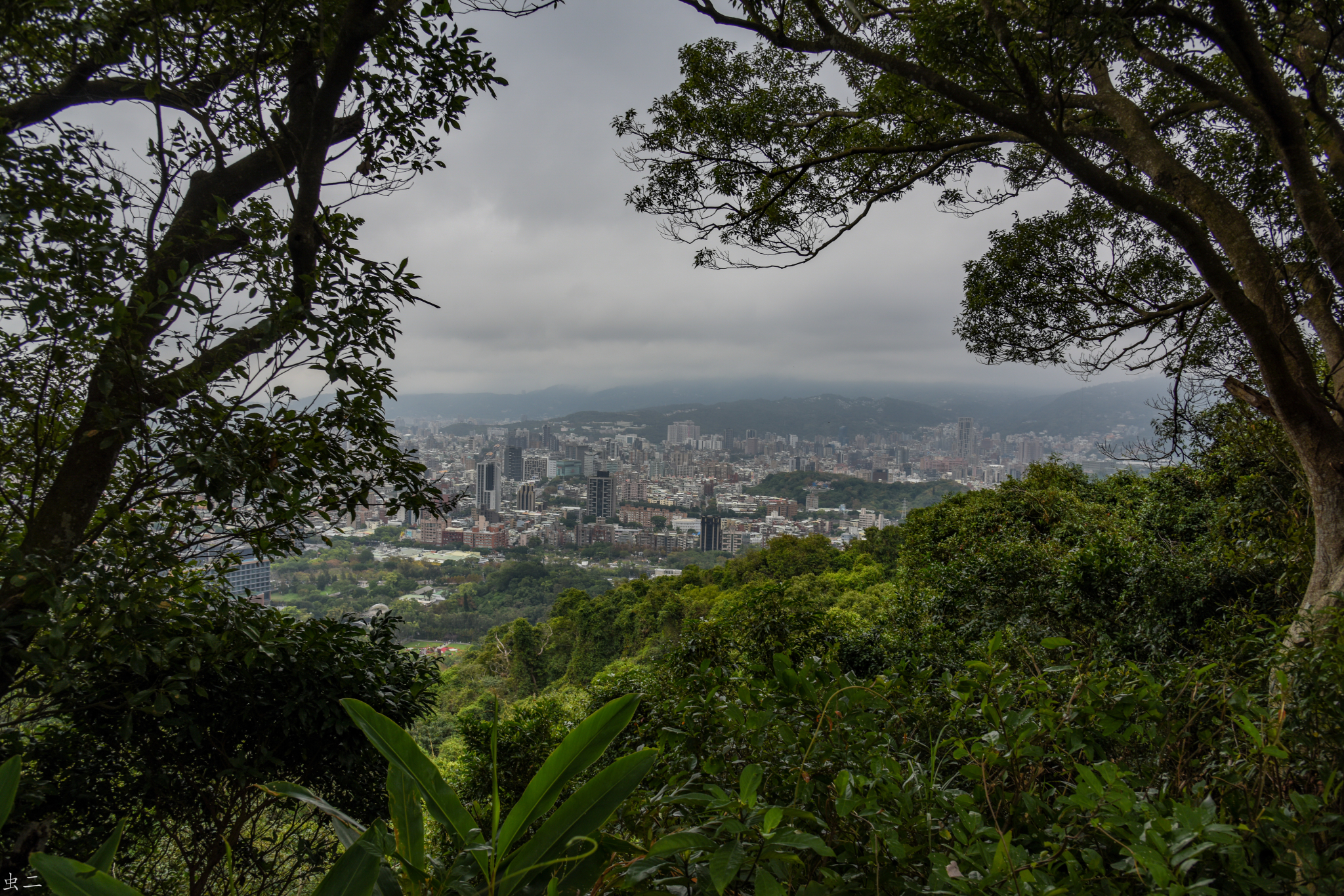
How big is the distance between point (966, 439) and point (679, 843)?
60.3 metres

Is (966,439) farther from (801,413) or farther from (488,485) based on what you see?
(488,485)

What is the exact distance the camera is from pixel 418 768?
0.77m

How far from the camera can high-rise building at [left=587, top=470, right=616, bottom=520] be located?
36.8m

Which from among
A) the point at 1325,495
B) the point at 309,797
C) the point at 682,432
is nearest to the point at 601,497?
the point at 682,432

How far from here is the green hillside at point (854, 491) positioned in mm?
38656

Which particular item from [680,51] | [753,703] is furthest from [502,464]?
[753,703]

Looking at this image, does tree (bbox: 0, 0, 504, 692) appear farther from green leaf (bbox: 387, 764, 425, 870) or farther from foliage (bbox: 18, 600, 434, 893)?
green leaf (bbox: 387, 764, 425, 870)

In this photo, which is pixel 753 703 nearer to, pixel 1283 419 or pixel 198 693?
pixel 198 693

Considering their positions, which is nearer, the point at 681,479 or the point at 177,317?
the point at 177,317

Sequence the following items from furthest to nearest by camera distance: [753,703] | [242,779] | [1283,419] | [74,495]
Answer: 1. [1283,419]
2. [242,779]
3. [74,495]
4. [753,703]

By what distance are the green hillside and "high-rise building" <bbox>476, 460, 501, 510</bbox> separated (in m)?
20.9

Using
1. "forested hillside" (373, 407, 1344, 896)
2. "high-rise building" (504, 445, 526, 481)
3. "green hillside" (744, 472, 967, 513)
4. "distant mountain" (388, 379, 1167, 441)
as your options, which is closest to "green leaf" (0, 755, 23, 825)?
"forested hillside" (373, 407, 1344, 896)

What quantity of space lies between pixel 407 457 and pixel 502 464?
1321 inches

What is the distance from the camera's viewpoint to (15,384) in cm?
167
